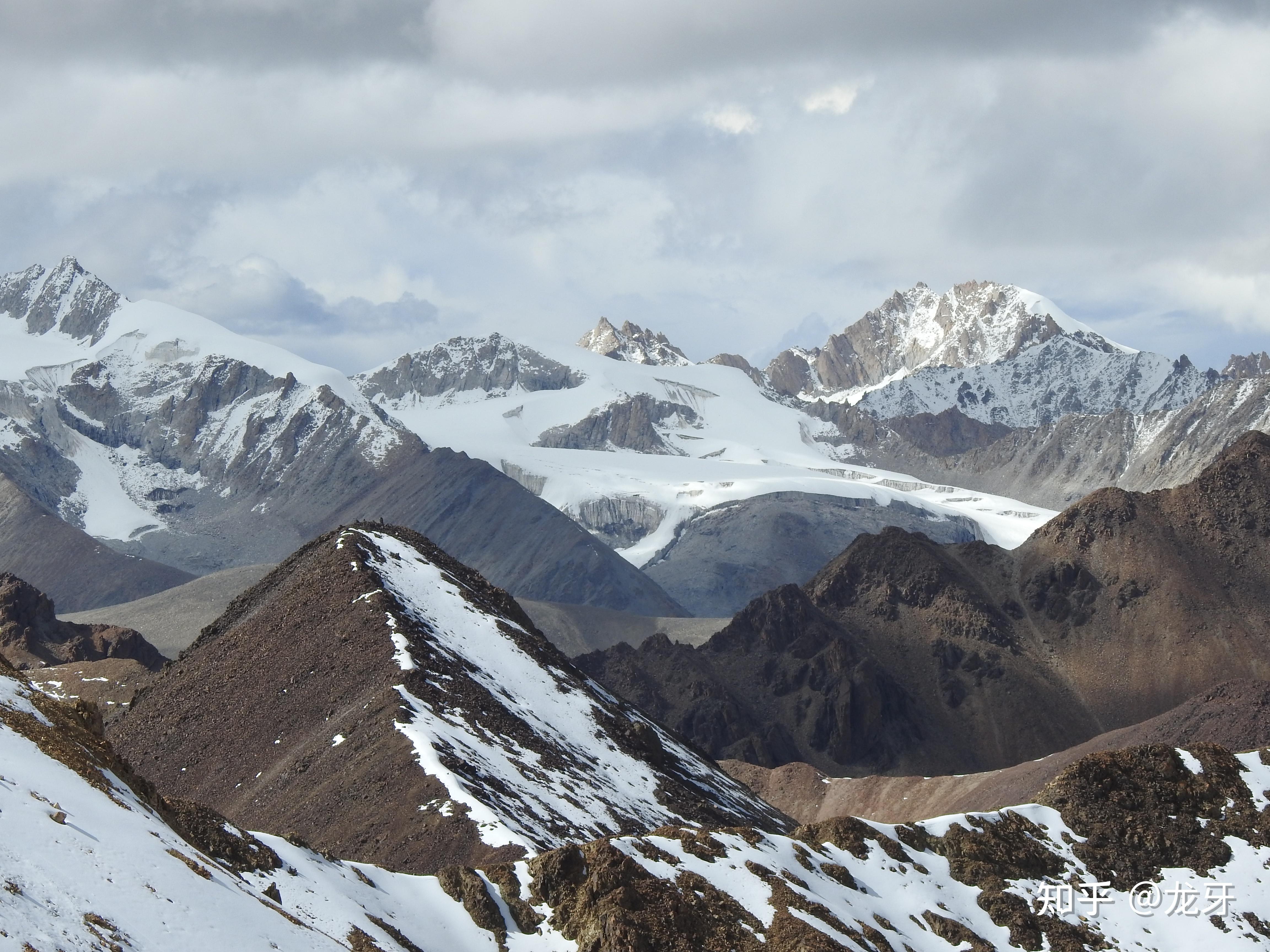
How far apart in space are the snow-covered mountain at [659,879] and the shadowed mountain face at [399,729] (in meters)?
17.2

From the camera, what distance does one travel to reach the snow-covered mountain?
116ft

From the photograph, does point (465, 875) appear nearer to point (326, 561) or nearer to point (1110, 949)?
point (1110, 949)

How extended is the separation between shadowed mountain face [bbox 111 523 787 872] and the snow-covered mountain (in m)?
17.2

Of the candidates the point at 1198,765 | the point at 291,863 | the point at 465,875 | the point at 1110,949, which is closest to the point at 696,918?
the point at 465,875

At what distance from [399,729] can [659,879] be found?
36.1m

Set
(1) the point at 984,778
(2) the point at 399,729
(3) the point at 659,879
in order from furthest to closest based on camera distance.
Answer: (1) the point at 984,778 < (2) the point at 399,729 < (3) the point at 659,879

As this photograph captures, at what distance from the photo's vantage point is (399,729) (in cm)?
8331

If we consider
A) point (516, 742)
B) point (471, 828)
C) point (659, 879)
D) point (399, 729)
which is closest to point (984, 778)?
point (516, 742)

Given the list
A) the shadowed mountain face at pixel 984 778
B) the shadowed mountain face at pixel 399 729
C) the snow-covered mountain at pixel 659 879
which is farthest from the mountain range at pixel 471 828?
the shadowed mountain face at pixel 984 778

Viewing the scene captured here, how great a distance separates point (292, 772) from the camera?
8575cm

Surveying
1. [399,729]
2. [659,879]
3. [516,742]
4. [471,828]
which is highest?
[659,879]

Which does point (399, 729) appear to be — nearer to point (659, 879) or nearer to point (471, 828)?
point (471, 828)

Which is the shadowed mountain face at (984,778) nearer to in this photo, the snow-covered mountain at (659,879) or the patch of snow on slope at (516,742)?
the patch of snow on slope at (516,742)

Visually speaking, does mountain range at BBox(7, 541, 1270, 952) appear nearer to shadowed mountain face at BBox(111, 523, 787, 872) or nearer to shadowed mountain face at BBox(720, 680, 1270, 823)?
shadowed mountain face at BBox(111, 523, 787, 872)
